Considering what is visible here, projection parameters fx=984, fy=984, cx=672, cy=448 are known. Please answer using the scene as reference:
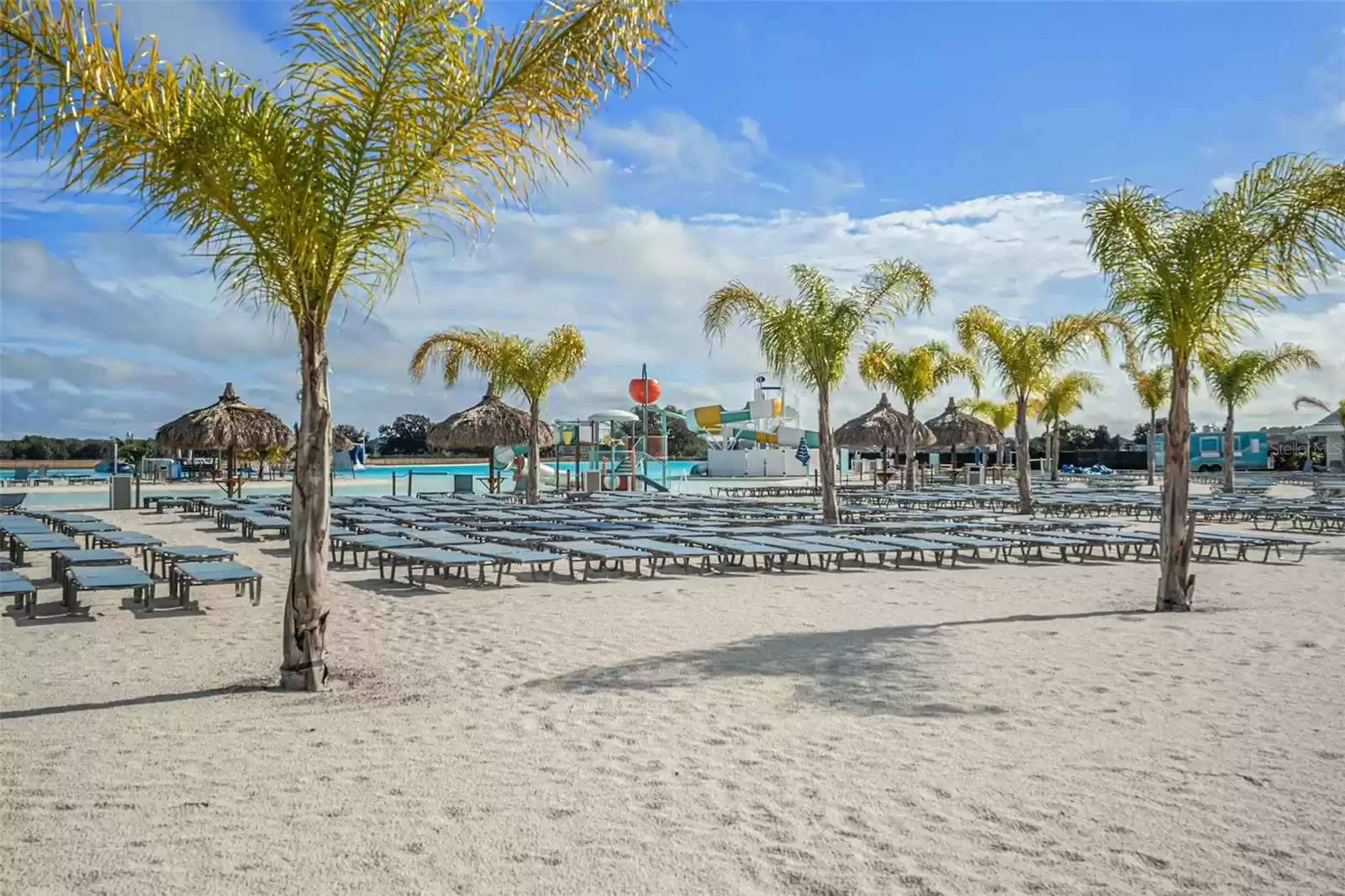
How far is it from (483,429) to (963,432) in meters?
15.0

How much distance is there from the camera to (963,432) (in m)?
30.0

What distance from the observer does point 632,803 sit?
10.9ft

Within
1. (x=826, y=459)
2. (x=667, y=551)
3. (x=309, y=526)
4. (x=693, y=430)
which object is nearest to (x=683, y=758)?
(x=309, y=526)

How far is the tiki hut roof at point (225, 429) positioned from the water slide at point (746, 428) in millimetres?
22670

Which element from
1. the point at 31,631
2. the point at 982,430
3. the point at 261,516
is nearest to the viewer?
the point at 31,631

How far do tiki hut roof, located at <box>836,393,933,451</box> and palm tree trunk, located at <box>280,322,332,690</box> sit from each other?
925 inches

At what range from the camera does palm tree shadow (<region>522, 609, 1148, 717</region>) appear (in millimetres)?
4738

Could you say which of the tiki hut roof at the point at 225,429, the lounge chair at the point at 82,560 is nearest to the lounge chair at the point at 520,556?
the lounge chair at the point at 82,560

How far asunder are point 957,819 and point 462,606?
17.7 feet

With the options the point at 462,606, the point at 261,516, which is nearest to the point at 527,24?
the point at 462,606

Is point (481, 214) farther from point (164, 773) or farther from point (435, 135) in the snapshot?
point (164, 773)

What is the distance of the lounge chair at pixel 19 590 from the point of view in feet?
21.5

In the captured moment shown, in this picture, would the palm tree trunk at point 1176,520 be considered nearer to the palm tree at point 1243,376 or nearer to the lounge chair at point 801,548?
the lounge chair at point 801,548

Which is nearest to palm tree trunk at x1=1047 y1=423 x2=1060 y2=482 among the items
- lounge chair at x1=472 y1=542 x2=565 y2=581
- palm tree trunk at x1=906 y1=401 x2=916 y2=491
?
palm tree trunk at x1=906 y1=401 x2=916 y2=491
